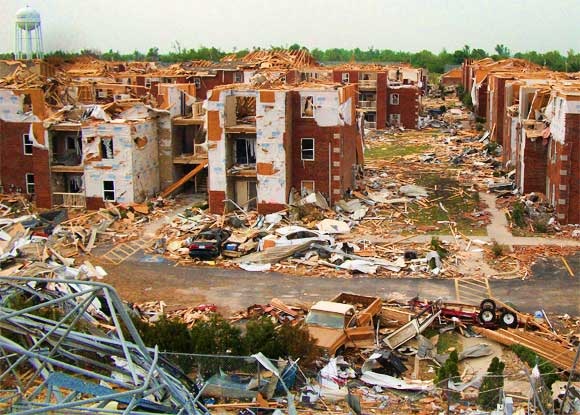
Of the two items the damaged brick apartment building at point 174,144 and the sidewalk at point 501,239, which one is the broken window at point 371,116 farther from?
the sidewalk at point 501,239

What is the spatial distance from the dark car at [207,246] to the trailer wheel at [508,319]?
1282 centimetres

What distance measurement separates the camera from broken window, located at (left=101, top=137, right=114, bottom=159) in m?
40.1

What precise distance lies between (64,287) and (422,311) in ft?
37.6

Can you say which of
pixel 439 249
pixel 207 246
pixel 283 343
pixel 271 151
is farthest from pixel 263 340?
pixel 271 151

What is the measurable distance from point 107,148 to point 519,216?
20.6m

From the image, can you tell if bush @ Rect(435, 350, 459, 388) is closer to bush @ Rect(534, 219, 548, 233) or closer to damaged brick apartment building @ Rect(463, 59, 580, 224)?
bush @ Rect(534, 219, 548, 233)

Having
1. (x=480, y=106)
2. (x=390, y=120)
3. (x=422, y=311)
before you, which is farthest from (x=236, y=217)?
(x=480, y=106)

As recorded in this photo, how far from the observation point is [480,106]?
7950 centimetres

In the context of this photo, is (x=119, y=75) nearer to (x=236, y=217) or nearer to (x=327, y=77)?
(x=327, y=77)

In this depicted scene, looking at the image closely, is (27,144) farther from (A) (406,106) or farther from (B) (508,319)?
(A) (406,106)

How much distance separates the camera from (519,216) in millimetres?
36406

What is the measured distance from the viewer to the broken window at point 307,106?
3850 centimetres

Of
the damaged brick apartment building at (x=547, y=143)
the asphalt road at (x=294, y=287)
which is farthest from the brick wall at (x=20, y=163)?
the damaged brick apartment building at (x=547, y=143)

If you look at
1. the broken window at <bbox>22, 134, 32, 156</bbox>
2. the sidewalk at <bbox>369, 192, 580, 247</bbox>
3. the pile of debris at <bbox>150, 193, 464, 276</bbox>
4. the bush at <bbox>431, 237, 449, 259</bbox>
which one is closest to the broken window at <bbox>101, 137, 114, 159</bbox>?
the broken window at <bbox>22, 134, 32, 156</bbox>
